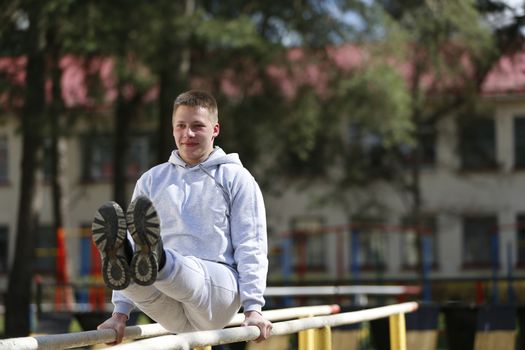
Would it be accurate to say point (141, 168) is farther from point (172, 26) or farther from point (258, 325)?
point (258, 325)

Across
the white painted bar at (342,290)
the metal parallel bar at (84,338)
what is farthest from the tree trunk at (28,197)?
the metal parallel bar at (84,338)

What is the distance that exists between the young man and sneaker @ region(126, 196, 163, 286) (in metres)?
0.44

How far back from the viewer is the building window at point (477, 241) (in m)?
41.4

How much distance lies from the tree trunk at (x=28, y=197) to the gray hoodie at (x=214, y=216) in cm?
1465

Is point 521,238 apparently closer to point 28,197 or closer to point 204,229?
point 28,197

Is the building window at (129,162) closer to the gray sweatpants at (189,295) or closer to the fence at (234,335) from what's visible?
the fence at (234,335)

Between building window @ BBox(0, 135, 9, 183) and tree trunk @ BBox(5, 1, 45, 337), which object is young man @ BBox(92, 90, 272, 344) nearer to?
tree trunk @ BBox(5, 1, 45, 337)

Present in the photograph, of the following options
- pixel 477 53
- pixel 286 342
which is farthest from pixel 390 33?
pixel 286 342

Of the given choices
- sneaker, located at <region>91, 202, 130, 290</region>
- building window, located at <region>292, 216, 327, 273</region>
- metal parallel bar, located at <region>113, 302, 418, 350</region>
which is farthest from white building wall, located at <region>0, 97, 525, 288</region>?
sneaker, located at <region>91, 202, 130, 290</region>

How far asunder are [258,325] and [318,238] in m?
38.3

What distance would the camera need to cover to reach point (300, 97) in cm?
2372

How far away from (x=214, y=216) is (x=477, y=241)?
3699 centimetres

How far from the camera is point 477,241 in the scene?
41594 mm

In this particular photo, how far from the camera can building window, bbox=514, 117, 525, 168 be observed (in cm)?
4128
